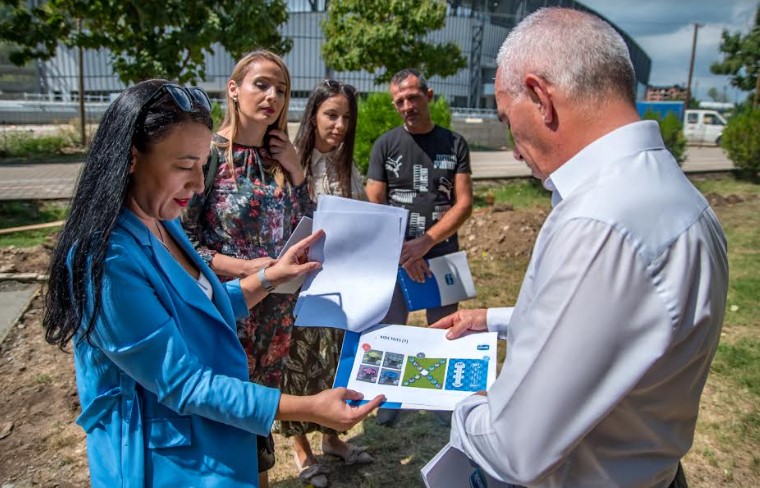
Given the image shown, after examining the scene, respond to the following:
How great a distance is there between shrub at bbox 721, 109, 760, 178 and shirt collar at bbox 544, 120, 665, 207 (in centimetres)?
1657

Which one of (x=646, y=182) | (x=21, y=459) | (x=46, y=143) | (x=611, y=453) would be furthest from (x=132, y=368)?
(x=46, y=143)

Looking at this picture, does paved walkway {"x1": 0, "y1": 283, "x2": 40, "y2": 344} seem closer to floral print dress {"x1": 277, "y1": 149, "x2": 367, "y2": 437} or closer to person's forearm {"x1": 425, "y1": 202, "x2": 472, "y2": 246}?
floral print dress {"x1": 277, "y1": 149, "x2": 367, "y2": 437}

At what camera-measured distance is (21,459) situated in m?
3.03

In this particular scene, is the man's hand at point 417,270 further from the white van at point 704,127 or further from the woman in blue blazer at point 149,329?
the white van at point 704,127

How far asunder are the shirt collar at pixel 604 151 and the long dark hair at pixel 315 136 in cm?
207

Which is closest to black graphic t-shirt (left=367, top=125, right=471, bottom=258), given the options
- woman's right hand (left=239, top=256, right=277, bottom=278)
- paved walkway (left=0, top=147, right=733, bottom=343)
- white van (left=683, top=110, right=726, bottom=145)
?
woman's right hand (left=239, top=256, right=277, bottom=278)

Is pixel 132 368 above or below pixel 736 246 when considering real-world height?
above

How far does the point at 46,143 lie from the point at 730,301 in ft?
55.4

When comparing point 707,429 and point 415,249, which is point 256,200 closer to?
point 415,249

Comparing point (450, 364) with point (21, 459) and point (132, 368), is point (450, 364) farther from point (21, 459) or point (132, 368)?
point (21, 459)

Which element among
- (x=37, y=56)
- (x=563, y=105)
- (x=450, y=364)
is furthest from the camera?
(x=37, y=56)

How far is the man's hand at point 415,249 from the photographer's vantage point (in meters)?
3.37

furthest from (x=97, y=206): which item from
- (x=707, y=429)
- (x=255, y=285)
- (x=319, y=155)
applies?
(x=707, y=429)

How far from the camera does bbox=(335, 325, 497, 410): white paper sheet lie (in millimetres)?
1547
